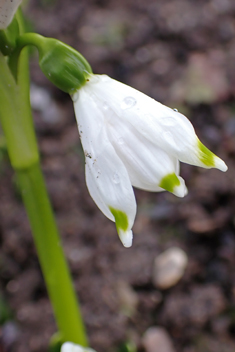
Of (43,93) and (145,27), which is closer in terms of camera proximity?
(43,93)

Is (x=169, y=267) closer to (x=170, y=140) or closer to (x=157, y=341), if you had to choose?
(x=157, y=341)

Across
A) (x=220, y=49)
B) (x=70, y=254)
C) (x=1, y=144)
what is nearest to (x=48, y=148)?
(x=1, y=144)

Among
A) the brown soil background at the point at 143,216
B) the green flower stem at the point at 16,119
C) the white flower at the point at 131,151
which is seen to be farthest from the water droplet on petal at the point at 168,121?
the brown soil background at the point at 143,216

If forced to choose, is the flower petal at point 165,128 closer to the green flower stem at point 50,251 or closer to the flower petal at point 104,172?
the flower petal at point 104,172

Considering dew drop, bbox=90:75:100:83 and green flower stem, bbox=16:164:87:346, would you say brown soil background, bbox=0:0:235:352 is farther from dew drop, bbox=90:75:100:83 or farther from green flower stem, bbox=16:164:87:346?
dew drop, bbox=90:75:100:83

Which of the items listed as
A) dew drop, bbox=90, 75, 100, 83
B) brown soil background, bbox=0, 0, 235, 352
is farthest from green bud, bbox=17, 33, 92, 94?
brown soil background, bbox=0, 0, 235, 352

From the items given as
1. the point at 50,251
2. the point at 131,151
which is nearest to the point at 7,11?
the point at 131,151

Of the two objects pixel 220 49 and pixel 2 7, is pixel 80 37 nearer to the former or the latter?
pixel 220 49
